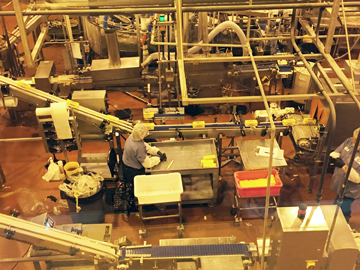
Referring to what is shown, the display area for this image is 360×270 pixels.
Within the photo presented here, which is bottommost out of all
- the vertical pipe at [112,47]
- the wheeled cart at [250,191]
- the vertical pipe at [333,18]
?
the wheeled cart at [250,191]

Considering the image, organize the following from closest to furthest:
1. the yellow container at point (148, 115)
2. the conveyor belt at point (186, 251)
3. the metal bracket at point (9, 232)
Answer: the metal bracket at point (9, 232) → the conveyor belt at point (186, 251) → the yellow container at point (148, 115)

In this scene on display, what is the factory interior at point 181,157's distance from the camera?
130 inches

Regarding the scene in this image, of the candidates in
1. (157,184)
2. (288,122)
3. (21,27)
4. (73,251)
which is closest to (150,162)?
(157,184)

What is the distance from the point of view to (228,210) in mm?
5293

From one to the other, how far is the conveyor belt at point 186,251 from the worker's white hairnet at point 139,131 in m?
1.64

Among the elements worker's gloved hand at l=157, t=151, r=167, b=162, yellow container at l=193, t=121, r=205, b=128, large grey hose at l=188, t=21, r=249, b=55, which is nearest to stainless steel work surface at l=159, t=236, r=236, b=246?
worker's gloved hand at l=157, t=151, r=167, b=162

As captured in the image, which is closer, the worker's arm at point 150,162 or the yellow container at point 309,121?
the worker's arm at point 150,162

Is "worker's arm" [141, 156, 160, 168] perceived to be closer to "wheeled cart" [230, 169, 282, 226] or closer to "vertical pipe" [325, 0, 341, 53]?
"wheeled cart" [230, 169, 282, 226]

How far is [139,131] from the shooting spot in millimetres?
4727

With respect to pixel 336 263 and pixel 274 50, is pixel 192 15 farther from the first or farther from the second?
pixel 336 263

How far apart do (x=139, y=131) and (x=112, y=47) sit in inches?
87.8

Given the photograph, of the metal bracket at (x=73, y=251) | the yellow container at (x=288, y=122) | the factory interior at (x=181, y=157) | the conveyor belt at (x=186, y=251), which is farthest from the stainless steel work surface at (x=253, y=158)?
the metal bracket at (x=73, y=251)

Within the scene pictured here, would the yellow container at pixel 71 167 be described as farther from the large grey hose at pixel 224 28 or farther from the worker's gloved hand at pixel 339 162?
the worker's gloved hand at pixel 339 162

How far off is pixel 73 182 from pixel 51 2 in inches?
88.2
